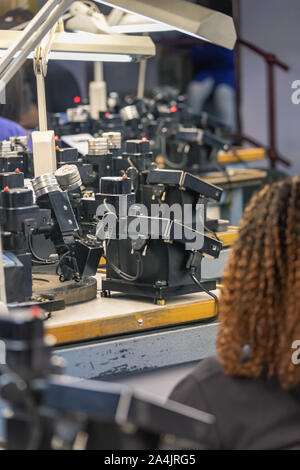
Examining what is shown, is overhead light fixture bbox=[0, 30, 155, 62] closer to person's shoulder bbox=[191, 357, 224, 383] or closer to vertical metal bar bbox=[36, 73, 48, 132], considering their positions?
vertical metal bar bbox=[36, 73, 48, 132]

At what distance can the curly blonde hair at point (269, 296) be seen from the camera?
1403 mm

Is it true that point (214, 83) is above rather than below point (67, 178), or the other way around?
above

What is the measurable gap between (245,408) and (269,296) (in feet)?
0.67

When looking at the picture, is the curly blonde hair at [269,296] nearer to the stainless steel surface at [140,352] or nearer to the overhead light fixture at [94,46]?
Result: the stainless steel surface at [140,352]

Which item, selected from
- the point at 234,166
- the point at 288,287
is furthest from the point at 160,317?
→ the point at 234,166

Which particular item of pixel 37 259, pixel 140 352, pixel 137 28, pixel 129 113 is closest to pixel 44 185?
pixel 37 259

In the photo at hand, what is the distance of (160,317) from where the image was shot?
251cm

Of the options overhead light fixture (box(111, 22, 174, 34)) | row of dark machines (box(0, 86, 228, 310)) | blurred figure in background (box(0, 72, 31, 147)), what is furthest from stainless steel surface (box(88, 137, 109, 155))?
blurred figure in background (box(0, 72, 31, 147))

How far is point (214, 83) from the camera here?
7.94 metres

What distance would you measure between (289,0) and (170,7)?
19.3 ft

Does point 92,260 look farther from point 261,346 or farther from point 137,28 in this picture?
point 261,346

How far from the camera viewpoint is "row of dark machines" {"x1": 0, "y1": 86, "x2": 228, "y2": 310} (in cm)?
230

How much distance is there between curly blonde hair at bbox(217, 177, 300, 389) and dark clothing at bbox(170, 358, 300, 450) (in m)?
0.02

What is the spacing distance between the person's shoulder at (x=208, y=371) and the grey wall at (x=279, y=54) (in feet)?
21.1
